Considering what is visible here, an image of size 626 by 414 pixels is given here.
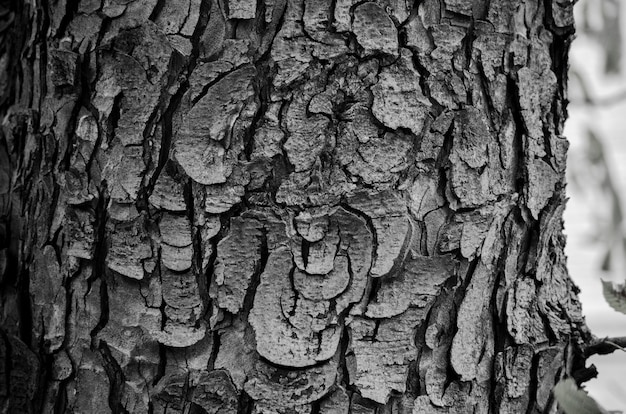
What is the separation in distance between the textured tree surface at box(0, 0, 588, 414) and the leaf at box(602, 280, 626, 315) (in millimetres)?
120

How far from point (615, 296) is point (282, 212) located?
0.34 m

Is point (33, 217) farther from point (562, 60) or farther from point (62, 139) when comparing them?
point (562, 60)

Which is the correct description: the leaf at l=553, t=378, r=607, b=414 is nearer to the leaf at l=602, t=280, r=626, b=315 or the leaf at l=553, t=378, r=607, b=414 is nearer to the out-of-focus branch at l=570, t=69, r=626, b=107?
the leaf at l=602, t=280, r=626, b=315

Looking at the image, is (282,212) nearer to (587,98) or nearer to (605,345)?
(605,345)

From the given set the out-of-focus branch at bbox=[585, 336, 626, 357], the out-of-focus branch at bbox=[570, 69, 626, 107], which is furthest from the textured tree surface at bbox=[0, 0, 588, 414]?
the out-of-focus branch at bbox=[570, 69, 626, 107]

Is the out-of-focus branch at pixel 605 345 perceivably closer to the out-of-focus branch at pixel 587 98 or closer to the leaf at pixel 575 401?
the leaf at pixel 575 401

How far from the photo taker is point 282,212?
0.76m

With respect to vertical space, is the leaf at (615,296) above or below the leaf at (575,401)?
above

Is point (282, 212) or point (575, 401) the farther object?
point (282, 212)

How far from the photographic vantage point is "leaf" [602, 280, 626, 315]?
0.73 m

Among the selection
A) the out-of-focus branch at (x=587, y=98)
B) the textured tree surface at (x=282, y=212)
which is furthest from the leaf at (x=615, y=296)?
the out-of-focus branch at (x=587, y=98)

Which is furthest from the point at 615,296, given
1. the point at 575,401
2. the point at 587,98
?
the point at 587,98

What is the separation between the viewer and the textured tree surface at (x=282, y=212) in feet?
2.50

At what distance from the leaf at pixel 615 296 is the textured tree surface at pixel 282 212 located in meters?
0.12
